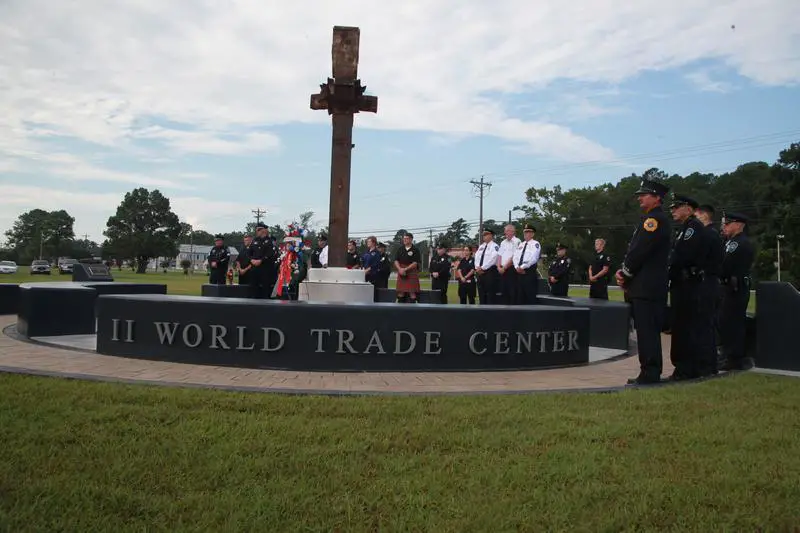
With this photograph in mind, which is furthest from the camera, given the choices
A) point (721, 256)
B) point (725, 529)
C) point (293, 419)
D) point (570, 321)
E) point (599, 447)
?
point (570, 321)

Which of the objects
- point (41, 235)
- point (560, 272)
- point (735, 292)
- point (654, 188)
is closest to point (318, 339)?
point (654, 188)

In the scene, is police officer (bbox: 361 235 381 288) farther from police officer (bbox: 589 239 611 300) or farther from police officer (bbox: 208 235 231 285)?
police officer (bbox: 589 239 611 300)

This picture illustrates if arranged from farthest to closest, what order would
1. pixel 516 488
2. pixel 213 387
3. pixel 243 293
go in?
pixel 243 293 < pixel 213 387 < pixel 516 488

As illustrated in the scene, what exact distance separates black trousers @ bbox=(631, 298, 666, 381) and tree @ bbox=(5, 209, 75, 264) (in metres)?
109

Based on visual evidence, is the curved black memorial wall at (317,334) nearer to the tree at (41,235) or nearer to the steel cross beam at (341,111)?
the steel cross beam at (341,111)

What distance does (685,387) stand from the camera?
19.7 feet

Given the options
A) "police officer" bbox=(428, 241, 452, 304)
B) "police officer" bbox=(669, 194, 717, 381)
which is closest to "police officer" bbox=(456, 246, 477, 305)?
"police officer" bbox=(428, 241, 452, 304)

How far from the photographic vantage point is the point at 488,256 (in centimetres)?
1286

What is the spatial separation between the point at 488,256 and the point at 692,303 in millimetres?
6085

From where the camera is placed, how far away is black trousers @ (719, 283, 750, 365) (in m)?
7.96

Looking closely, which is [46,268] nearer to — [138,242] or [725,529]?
[138,242]

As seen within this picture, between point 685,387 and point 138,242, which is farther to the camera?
point 138,242

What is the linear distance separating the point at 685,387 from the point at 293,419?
12.2 ft

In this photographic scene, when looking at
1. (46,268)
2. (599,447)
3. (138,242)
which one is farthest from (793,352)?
(138,242)
